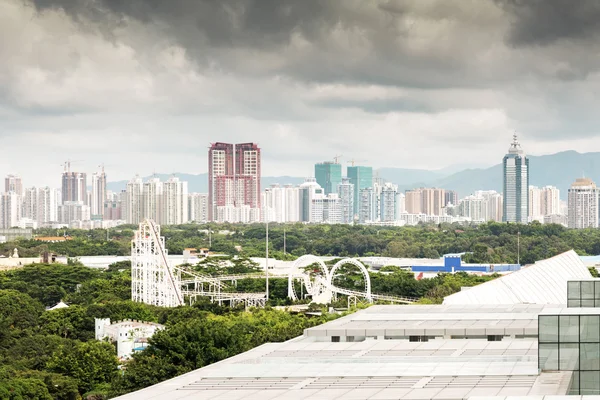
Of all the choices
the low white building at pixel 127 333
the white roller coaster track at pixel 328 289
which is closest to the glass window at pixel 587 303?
the low white building at pixel 127 333

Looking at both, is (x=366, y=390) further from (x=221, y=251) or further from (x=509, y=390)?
(x=221, y=251)

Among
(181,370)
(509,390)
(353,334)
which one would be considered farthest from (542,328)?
(181,370)

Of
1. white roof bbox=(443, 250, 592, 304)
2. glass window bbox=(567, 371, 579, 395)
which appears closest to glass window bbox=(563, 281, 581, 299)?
glass window bbox=(567, 371, 579, 395)

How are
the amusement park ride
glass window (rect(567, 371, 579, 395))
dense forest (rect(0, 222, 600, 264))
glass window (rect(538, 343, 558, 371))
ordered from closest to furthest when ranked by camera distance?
glass window (rect(567, 371, 579, 395)) → glass window (rect(538, 343, 558, 371)) → the amusement park ride → dense forest (rect(0, 222, 600, 264))

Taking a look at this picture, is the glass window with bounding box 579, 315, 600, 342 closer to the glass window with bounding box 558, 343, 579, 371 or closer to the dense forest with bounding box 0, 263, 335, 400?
the glass window with bounding box 558, 343, 579, 371

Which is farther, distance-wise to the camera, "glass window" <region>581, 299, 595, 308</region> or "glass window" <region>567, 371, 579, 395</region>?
"glass window" <region>581, 299, 595, 308</region>
